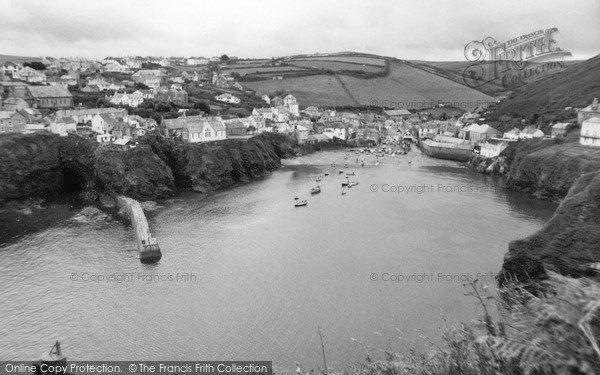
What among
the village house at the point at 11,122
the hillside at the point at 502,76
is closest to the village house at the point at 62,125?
the village house at the point at 11,122

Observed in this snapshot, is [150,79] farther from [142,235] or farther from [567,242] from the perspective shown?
[567,242]

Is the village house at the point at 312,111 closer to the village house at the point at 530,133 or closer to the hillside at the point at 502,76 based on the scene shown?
the village house at the point at 530,133

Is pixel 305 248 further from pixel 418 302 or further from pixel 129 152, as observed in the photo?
pixel 129 152

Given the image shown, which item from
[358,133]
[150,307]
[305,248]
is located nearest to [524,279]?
[305,248]

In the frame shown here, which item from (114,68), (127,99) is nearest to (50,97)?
(127,99)

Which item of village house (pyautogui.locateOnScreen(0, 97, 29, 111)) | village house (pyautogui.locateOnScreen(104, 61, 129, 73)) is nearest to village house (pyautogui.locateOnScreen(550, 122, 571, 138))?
village house (pyautogui.locateOnScreen(0, 97, 29, 111))

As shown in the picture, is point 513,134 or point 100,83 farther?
point 100,83
